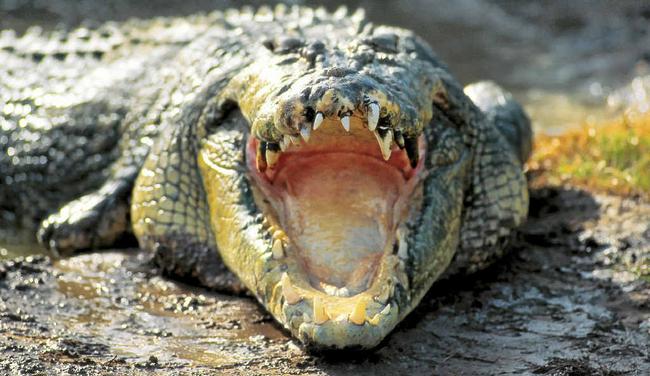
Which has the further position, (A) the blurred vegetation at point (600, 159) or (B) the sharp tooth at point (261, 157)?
(A) the blurred vegetation at point (600, 159)

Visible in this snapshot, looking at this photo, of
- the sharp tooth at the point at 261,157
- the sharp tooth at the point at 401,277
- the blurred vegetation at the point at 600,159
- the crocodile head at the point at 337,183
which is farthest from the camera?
the blurred vegetation at the point at 600,159

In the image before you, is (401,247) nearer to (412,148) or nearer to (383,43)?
(412,148)

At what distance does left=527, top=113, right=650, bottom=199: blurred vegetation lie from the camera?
5.88 metres

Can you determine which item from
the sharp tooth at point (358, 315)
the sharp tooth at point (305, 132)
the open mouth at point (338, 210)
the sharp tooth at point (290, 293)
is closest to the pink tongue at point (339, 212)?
the open mouth at point (338, 210)

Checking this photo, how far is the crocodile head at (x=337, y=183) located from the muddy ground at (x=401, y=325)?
0.59ft

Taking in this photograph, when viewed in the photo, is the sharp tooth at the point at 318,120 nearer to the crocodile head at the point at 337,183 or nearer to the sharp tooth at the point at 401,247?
the crocodile head at the point at 337,183

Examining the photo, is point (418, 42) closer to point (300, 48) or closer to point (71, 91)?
point (300, 48)

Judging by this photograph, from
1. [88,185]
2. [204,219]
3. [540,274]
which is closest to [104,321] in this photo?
[204,219]

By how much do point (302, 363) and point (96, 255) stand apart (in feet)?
5.83

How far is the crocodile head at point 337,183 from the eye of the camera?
371 cm

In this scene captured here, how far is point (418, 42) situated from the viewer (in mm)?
5184

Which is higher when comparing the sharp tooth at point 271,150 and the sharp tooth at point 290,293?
the sharp tooth at point 271,150

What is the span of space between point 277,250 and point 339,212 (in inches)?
14.0

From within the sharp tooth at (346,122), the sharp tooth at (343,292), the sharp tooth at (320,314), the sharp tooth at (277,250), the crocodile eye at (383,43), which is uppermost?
the crocodile eye at (383,43)
